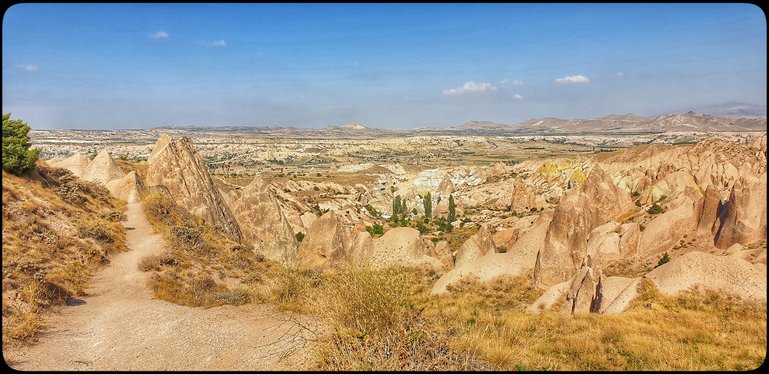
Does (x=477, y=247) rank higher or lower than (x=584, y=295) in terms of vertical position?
lower

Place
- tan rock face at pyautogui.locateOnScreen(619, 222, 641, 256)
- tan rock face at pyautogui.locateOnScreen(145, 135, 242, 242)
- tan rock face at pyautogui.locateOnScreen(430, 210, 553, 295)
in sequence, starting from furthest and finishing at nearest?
tan rock face at pyautogui.locateOnScreen(145, 135, 242, 242), tan rock face at pyautogui.locateOnScreen(619, 222, 641, 256), tan rock face at pyautogui.locateOnScreen(430, 210, 553, 295)

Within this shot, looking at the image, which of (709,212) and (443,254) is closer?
(709,212)

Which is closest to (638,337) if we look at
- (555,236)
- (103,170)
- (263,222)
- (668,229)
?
(555,236)

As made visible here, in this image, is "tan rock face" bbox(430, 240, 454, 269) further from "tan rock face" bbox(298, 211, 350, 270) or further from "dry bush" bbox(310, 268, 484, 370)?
"dry bush" bbox(310, 268, 484, 370)

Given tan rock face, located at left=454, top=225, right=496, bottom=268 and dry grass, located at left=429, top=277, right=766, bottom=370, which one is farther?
tan rock face, located at left=454, top=225, right=496, bottom=268

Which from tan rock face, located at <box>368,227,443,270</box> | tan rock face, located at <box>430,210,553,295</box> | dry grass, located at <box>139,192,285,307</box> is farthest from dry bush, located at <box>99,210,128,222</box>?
tan rock face, located at <box>430,210,553,295</box>

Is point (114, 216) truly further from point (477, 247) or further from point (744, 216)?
point (744, 216)
